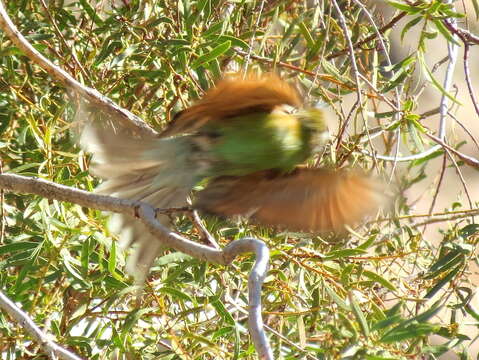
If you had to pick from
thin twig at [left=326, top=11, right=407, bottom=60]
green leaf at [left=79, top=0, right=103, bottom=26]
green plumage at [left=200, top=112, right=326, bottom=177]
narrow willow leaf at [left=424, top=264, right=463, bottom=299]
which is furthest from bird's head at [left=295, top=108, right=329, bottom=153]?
green leaf at [left=79, top=0, right=103, bottom=26]

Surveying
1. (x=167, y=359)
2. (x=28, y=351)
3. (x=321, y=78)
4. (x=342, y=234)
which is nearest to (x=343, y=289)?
(x=342, y=234)

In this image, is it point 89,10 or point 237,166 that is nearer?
point 237,166

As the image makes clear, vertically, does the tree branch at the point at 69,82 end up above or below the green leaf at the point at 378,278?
above

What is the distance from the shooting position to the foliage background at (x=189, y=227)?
1299 mm

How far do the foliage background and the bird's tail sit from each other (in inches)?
1.3

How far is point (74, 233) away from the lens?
1313mm

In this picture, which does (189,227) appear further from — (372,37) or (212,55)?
(372,37)

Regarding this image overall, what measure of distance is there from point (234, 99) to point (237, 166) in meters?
0.13

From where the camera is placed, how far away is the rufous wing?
125 centimetres

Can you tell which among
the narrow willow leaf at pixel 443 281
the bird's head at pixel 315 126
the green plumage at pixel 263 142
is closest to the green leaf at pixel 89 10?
the green plumage at pixel 263 142

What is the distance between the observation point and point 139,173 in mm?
1481

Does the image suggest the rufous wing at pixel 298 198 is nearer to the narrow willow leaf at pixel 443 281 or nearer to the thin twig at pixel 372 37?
the narrow willow leaf at pixel 443 281

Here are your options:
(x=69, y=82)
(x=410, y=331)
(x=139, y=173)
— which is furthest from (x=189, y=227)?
(x=410, y=331)

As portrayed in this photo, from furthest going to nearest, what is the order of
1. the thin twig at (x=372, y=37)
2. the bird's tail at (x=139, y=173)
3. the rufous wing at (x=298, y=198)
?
the thin twig at (x=372, y=37)
the bird's tail at (x=139, y=173)
the rufous wing at (x=298, y=198)
